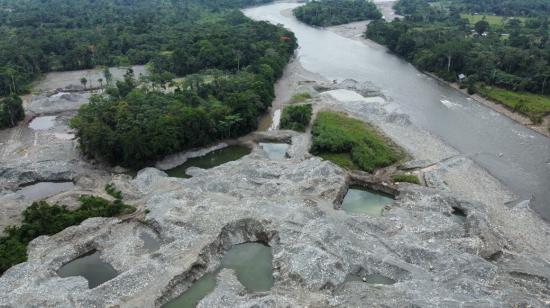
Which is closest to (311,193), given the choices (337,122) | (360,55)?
(337,122)

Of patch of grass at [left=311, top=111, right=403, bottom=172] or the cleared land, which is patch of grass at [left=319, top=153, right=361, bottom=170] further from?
the cleared land

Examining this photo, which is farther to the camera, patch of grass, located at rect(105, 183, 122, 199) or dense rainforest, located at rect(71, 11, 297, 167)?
dense rainforest, located at rect(71, 11, 297, 167)

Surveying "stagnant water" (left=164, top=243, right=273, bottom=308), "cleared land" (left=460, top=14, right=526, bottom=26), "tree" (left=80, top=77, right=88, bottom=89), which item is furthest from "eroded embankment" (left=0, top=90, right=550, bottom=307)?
"cleared land" (left=460, top=14, right=526, bottom=26)

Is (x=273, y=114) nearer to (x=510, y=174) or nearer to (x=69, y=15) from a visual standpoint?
(x=510, y=174)

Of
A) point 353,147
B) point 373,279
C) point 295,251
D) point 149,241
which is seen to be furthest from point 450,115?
point 149,241

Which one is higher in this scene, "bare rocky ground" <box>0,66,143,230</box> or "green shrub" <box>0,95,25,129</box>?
"green shrub" <box>0,95,25,129</box>

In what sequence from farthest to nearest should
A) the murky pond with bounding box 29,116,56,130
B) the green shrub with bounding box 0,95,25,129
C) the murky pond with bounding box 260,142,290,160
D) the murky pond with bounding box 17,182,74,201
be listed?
the murky pond with bounding box 29,116,56,130 → the green shrub with bounding box 0,95,25,129 → the murky pond with bounding box 260,142,290,160 → the murky pond with bounding box 17,182,74,201

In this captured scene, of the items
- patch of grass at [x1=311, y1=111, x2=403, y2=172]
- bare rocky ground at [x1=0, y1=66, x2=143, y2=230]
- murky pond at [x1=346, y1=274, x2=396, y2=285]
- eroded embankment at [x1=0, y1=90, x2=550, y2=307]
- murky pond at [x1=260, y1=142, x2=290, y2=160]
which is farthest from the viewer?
murky pond at [x1=260, y1=142, x2=290, y2=160]

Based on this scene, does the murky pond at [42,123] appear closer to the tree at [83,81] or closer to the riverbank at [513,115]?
the tree at [83,81]

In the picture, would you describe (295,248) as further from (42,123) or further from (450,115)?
(42,123)
